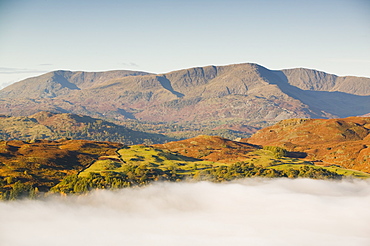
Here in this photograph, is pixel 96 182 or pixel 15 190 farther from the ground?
pixel 96 182

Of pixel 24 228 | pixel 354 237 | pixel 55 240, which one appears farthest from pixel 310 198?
pixel 24 228

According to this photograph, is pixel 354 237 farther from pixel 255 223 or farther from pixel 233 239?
pixel 233 239

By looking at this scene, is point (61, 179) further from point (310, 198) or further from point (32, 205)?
point (310, 198)

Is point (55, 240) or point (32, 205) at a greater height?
point (32, 205)

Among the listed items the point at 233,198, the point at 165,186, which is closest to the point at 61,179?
the point at 165,186

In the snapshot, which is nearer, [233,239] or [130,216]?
[233,239]

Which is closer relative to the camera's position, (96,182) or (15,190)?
(15,190)

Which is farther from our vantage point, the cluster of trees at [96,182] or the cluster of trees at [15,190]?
the cluster of trees at [96,182]

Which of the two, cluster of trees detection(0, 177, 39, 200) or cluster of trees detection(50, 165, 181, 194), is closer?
cluster of trees detection(0, 177, 39, 200)

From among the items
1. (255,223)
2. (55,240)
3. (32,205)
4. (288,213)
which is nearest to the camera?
(55,240)

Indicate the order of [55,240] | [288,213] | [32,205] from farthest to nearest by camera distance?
[288,213] < [32,205] < [55,240]
